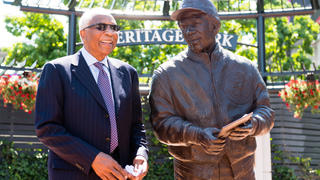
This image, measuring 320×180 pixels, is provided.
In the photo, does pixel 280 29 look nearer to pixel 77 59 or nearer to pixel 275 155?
pixel 275 155

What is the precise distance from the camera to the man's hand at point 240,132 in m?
2.73

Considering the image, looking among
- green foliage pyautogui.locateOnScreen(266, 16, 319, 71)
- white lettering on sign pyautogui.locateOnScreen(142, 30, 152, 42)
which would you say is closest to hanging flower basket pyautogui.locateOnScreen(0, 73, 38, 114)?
white lettering on sign pyautogui.locateOnScreen(142, 30, 152, 42)

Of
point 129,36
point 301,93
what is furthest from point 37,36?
point 301,93

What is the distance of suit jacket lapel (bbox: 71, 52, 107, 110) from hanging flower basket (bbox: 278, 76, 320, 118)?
522 cm

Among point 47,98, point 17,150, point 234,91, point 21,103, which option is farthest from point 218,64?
point 17,150

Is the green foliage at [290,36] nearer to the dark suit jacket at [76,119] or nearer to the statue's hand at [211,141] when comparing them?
the statue's hand at [211,141]

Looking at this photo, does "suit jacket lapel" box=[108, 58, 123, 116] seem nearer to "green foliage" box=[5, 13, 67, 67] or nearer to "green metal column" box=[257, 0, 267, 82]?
"green metal column" box=[257, 0, 267, 82]

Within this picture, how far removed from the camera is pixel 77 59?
2816 millimetres

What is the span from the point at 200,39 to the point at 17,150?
5.65 m

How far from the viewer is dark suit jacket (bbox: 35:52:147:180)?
252cm

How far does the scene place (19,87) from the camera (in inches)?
267

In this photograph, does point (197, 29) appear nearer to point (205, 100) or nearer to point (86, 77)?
point (205, 100)

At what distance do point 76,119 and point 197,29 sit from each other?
107cm

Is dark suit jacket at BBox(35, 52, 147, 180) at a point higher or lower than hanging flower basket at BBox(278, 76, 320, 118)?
higher
